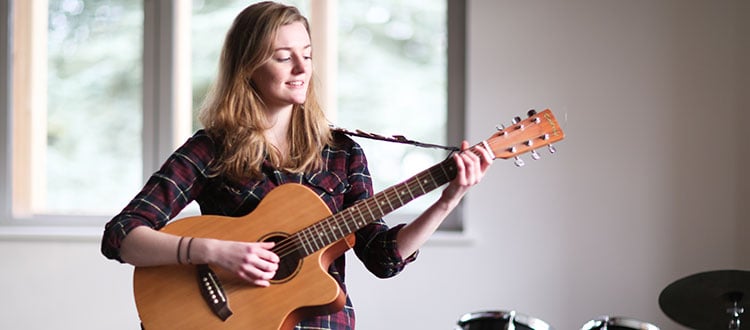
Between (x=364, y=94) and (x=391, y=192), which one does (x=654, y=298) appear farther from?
(x=391, y=192)

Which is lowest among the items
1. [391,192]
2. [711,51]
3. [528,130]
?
[391,192]

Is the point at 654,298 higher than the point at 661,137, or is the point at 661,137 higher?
the point at 661,137

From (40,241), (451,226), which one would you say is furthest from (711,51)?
(40,241)

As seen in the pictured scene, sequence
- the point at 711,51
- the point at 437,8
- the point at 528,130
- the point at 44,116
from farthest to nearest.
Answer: the point at 44,116, the point at 437,8, the point at 711,51, the point at 528,130

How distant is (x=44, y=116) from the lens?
3.65 meters

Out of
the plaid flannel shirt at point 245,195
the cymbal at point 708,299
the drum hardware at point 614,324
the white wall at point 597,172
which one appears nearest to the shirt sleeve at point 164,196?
the plaid flannel shirt at point 245,195

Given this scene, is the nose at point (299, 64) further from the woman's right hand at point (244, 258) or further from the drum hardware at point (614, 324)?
the drum hardware at point (614, 324)

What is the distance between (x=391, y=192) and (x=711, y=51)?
1.83 metres

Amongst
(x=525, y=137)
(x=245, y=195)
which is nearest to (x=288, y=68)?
(x=245, y=195)

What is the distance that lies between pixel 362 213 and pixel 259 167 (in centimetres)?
24

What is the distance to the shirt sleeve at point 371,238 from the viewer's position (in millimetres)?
1824

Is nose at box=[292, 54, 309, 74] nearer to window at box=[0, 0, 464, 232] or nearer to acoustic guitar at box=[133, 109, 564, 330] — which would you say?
acoustic guitar at box=[133, 109, 564, 330]

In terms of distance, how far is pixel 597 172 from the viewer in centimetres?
319

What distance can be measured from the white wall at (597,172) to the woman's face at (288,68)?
1.50 metres
